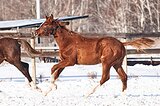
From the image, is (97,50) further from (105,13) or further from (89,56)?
(105,13)

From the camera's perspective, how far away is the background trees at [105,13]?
1757 inches

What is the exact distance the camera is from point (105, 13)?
47.3 m

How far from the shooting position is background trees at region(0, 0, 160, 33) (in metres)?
44.6

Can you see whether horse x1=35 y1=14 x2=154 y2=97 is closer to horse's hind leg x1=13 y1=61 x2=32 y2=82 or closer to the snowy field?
the snowy field

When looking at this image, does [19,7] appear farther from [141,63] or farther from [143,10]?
[141,63]

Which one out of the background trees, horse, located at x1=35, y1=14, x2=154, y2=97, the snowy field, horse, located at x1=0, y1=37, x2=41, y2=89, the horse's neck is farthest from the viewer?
the background trees

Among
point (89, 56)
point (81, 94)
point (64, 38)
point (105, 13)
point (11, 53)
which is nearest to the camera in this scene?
point (89, 56)

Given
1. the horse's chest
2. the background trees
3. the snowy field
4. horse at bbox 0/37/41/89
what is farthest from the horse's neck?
the background trees

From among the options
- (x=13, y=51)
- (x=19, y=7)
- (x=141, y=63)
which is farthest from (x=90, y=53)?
(x=19, y=7)

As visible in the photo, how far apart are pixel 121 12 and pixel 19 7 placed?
14269mm

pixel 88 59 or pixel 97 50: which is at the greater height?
pixel 97 50

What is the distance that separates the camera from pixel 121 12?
43.8 m

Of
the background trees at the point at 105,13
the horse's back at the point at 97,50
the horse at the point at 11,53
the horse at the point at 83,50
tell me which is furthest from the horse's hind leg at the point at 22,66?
the background trees at the point at 105,13

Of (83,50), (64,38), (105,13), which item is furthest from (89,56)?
(105,13)
